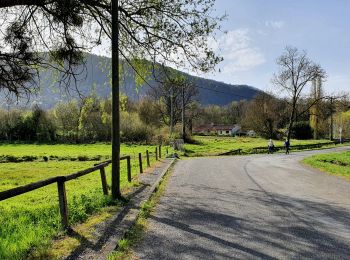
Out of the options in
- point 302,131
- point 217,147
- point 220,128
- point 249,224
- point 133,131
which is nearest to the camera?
point 249,224

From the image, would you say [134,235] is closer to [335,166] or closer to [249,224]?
[249,224]

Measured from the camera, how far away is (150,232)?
7.83m

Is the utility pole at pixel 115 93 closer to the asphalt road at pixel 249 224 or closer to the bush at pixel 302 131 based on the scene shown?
the asphalt road at pixel 249 224

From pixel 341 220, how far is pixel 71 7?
8425mm

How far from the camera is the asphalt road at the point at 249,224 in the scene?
6480 millimetres

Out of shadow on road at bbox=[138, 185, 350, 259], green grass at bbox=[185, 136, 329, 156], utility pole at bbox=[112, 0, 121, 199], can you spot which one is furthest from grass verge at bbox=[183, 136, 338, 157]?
shadow on road at bbox=[138, 185, 350, 259]

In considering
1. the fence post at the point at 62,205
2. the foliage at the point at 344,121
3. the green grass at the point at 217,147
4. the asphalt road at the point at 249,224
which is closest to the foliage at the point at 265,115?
the foliage at the point at 344,121

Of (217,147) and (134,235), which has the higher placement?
(134,235)

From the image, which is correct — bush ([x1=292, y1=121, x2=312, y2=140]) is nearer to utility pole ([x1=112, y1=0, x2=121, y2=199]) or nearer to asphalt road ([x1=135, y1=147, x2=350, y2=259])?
asphalt road ([x1=135, y1=147, x2=350, y2=259])

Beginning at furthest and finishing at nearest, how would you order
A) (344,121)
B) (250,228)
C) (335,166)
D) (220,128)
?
1. (220,128)
2. (344,121)
3. (335,166)
4. (250,228)

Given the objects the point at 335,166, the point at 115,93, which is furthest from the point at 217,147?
the point at 115,93

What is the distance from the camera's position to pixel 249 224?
845cm

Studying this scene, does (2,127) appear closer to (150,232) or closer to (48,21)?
(48,21)

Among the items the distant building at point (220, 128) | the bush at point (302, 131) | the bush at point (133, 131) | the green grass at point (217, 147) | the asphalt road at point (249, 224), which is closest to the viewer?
the asphalt road at point (249, 224)
